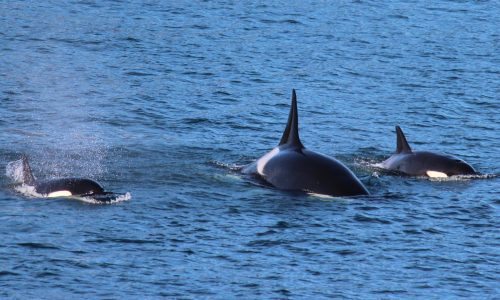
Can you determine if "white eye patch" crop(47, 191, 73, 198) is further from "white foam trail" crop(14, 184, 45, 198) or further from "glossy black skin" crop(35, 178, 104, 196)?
"white foam trail" crop(14, 184, 45, 198)

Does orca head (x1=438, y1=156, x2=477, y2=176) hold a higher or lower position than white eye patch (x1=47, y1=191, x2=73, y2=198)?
higher

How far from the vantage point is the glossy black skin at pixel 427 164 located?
27005mm

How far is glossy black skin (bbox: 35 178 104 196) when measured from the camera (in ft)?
76.9

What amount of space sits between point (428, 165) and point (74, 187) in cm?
808

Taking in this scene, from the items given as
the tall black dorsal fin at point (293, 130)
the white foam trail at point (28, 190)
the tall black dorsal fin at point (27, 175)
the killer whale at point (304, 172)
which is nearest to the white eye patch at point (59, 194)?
the white foam trail at point (28, 190)

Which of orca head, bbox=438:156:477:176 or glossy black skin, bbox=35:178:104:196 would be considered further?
orca head, bbox=438:156:477:176

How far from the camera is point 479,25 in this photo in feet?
165

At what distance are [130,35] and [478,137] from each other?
16.4 meters

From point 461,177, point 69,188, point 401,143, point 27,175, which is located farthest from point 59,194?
point 461,177

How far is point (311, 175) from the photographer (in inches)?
976

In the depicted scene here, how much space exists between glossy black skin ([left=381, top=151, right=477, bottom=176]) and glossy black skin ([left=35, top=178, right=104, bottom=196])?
7.09 m

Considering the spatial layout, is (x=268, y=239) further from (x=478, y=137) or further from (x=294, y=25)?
(x=294, y=25)

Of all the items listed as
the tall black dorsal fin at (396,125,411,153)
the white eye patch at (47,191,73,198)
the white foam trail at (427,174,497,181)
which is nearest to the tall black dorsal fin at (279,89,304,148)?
the tall black dorsal fin at (396,125,411,153)

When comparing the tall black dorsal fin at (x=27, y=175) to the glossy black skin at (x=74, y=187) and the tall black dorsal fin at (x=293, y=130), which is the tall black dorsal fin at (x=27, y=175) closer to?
the glossy black skin at (x=74, y=187)
